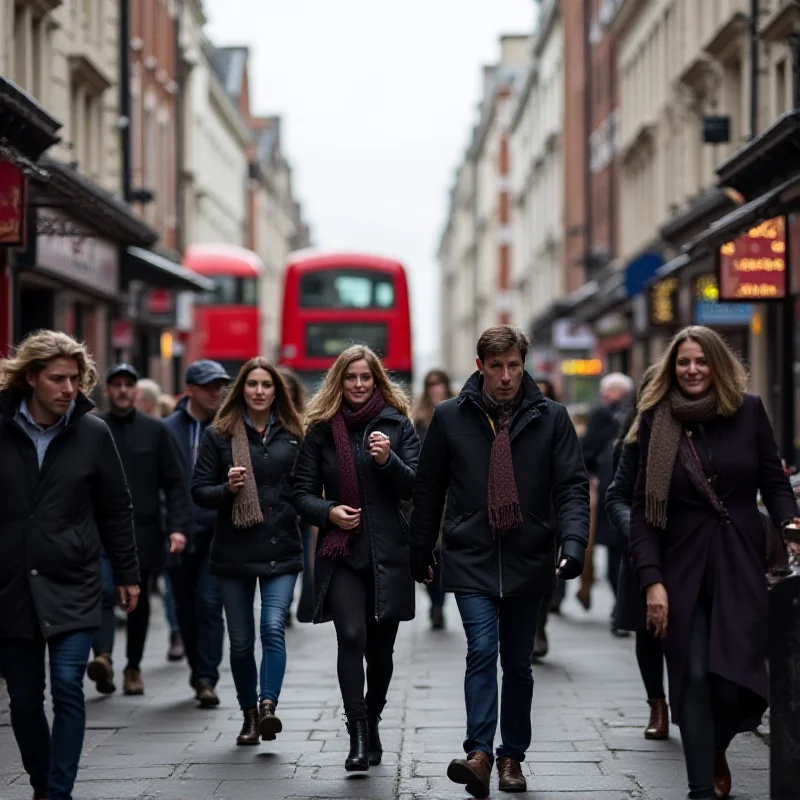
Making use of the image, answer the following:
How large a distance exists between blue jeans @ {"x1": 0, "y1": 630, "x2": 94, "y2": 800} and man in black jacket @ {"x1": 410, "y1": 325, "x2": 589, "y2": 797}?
1.63 meters

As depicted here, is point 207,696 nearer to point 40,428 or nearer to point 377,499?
point 377,499

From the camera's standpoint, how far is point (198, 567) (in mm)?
11156

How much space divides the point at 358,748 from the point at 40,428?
2209 millimetres

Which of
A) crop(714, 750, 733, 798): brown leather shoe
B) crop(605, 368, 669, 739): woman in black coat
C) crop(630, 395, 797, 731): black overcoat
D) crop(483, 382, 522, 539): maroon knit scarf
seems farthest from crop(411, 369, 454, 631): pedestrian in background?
crop(630, 395, 797, 731): black overcoat

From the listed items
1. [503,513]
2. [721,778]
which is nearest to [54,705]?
[503,513]

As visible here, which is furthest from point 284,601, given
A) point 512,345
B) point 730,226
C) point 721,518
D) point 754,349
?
point 754,349

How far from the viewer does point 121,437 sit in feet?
38.3

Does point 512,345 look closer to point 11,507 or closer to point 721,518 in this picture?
point 721,518

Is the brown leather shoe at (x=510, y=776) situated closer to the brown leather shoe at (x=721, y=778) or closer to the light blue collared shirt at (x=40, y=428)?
the brown leather shoe at (x=721, y=778)

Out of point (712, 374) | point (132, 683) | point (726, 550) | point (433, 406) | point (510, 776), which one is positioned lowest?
point (132, 683)

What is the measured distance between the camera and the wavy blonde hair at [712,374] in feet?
24.9

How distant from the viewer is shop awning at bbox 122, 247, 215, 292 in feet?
89.5

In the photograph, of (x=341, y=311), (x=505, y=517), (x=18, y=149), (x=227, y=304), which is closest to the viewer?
(x=505, y=517)

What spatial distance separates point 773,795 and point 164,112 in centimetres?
3822
